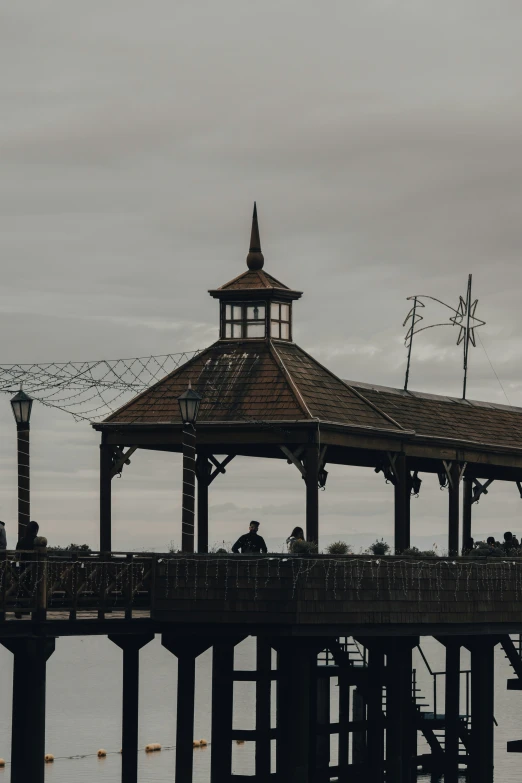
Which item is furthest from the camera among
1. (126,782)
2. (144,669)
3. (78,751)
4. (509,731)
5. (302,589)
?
(144,669)

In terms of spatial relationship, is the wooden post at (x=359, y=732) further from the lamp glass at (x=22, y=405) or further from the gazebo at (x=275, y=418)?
the lamp glass at (x=22, y=405)

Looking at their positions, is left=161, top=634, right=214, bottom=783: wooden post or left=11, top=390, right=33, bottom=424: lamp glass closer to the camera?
left=11, top=390, right=33, bottom=424: lamp glass

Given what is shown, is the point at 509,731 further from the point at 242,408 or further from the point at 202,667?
the point at 202,667

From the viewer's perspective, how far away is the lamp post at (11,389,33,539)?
3322cm

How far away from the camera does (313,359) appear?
4200 centimetres

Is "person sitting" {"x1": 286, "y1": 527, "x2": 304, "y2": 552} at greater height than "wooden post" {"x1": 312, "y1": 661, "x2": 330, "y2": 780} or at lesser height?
greater

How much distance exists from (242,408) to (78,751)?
153ft

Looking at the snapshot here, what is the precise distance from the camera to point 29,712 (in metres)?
31.2

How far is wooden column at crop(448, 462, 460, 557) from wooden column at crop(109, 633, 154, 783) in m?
11.2

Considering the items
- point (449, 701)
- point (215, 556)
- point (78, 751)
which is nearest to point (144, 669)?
point (78, 751)

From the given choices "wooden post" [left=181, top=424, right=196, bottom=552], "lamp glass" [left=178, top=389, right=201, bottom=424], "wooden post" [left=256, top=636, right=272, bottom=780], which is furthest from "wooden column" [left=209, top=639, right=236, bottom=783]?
"lamp glass" [left=178, top=389, right=201, bottom=424]

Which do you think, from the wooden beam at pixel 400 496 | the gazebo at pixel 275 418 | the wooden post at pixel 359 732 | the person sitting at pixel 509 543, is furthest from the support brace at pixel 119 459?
the wooden post at pixel 359 732

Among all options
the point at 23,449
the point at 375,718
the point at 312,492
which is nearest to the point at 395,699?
the point at 375,718

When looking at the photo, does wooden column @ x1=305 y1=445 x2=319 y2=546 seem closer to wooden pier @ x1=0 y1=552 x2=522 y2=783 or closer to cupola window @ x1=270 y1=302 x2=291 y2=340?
wooden pier @ x1=0 y1=552 x2=522 y2=783
